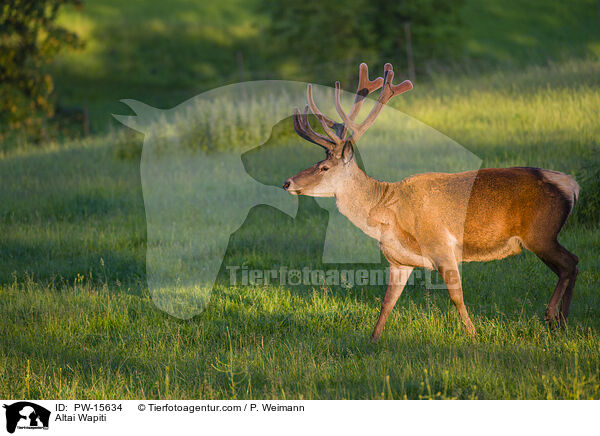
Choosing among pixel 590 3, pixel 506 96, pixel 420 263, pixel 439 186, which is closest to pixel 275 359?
pixel 420 263

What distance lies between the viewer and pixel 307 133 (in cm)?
618

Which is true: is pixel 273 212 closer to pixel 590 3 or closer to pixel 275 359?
pixel 275 359

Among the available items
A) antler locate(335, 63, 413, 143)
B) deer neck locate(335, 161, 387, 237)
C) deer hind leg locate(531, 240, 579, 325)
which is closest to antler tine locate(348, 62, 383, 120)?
antler locate(335, 63, 413, 143)

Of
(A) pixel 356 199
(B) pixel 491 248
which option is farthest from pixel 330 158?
(B) pixel 491 248

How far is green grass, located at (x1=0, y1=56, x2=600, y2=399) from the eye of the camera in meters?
5.45

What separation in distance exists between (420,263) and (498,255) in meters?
0.82

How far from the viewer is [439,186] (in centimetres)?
632

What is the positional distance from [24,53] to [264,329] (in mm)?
21781

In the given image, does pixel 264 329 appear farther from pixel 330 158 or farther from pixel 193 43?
pixel 193 43

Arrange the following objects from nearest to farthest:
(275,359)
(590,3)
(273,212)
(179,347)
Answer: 1. (275,359)
2. (179,347)
3. (273,212)
4. (590,3)

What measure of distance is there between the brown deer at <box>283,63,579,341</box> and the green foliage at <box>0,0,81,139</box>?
819 inches

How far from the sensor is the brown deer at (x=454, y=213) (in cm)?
607
